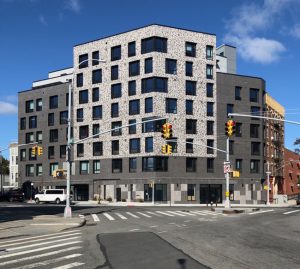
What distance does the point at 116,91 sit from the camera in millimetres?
75875

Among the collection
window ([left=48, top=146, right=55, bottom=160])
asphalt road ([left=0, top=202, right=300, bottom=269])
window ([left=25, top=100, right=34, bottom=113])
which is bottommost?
asphalt road ([left=0, top=202, right=300, bottom=269])

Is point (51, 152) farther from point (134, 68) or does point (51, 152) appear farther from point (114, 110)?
point (134, 68)

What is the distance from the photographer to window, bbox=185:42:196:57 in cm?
7394

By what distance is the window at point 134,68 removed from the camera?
7334cm

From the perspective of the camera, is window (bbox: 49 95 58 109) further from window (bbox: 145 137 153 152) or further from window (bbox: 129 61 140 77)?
window (bbox: 145 137 153 152)

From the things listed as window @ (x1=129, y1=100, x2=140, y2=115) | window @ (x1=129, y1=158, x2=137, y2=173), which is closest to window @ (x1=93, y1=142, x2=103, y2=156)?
window @ (x1=129, y1=158, x2=137, y2=173)

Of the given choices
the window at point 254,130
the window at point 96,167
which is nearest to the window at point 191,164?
the window at point 254,130

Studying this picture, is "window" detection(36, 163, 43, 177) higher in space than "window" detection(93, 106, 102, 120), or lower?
lower

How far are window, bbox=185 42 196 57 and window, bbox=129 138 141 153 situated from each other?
15997mm

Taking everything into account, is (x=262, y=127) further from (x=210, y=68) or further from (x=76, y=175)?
(x=76, y=175)

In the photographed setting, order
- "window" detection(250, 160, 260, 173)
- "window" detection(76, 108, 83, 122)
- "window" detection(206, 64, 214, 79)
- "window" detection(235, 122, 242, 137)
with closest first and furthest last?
"window" detection(206, 64, 214, 79), "window" detection(235, 122, 242, 137), "window" detection(250, 160, 260, 173), "window" detection(76, 108, 83, 122)

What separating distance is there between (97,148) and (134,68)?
14788 millimetres

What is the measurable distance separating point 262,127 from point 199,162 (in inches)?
568

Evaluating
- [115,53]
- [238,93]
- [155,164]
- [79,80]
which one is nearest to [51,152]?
[79,80]
